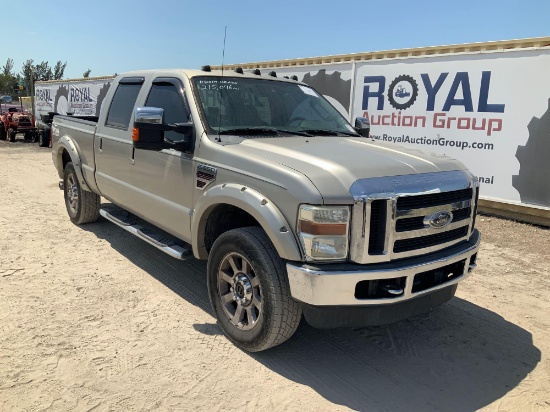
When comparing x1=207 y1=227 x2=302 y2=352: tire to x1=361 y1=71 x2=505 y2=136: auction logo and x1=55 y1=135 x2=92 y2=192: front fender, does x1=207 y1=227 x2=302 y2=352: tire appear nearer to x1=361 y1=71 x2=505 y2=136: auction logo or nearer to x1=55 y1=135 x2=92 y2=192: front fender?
x1=55 y1=135 x2=92 y2=192: front fender

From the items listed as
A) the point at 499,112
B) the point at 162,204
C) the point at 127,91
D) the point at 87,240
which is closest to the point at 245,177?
the point at 162,204

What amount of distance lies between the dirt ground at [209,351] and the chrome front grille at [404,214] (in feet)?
2.95

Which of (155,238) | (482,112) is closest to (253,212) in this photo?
(155,238)

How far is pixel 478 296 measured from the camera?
15.5ft

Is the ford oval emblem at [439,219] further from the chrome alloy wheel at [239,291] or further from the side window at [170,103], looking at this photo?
the side window at [170,103]

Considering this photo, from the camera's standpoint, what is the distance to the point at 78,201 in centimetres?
655

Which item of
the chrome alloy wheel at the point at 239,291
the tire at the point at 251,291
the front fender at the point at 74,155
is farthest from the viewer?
the front fender at the point at 74,155

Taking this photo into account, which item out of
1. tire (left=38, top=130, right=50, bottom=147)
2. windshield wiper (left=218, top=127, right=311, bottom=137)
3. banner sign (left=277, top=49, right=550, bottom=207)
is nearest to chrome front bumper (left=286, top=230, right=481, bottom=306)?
windshield wiper (left=218, top=127, right=311, bottom=137)

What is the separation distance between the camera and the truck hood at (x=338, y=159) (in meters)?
2.93

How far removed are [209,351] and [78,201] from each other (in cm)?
398

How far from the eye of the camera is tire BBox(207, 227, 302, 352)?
311 centimetres

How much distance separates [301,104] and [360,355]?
2.42 m

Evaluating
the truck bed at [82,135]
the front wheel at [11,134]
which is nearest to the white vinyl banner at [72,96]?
the front wheel at [11,134]

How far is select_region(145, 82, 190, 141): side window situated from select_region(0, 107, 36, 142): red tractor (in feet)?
66.6
